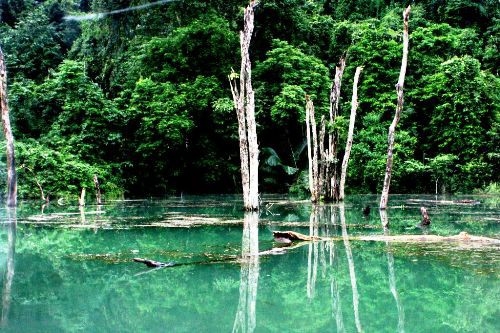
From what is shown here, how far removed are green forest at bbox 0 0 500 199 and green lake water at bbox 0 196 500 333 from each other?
16.1 m

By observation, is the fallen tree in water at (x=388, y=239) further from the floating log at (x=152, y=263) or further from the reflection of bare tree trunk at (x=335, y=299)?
the floating log at (x=152, y=263)

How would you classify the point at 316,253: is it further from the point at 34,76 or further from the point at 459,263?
the point at 34,76

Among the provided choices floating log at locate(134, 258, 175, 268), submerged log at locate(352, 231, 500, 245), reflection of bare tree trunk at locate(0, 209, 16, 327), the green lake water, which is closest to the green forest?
reflection of bare tree trunk at locate(0, 209, 16, 327)

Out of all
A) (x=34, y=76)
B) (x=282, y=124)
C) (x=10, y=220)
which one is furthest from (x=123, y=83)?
(x=10, y=220)

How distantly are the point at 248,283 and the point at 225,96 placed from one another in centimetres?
2428

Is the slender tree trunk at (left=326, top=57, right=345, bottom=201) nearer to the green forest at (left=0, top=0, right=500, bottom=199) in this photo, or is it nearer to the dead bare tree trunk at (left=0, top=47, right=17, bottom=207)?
the green forest at (left=0, top=0, right=500, bottom=199)

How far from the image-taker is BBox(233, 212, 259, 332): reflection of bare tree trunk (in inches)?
184

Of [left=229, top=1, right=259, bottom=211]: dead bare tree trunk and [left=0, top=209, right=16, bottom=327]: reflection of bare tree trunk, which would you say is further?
[left=229, top=1, right=259, bottom=211]: dead bare tree trunk

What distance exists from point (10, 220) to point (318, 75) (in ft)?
66.7

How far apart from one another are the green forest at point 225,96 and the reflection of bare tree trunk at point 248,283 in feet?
55.0

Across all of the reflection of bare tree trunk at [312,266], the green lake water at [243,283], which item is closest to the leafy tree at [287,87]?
the reflection of bare tree trunk at [312,266]

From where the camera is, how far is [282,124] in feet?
99.8

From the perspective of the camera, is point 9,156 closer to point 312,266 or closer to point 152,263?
point 152,263

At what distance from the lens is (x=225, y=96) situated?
29.8 metres
